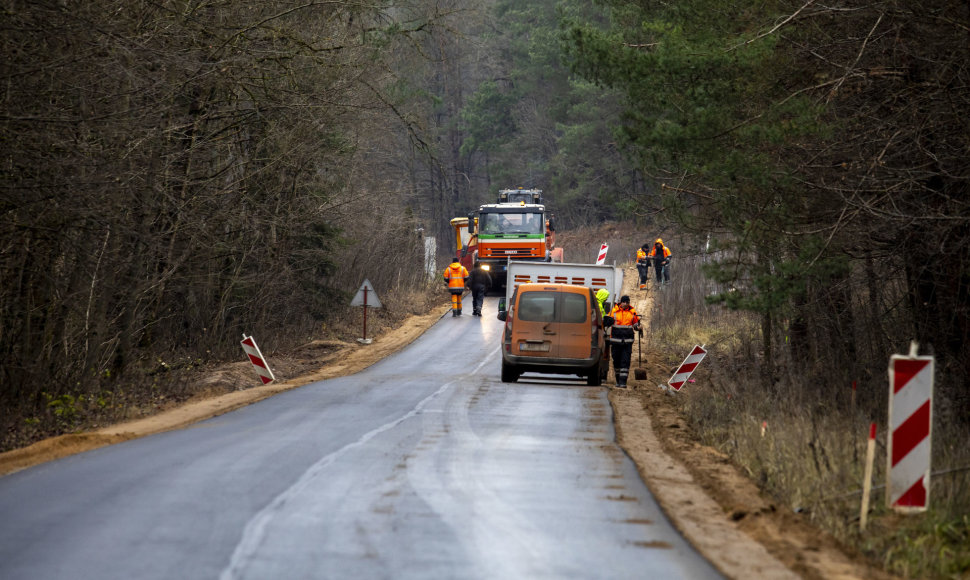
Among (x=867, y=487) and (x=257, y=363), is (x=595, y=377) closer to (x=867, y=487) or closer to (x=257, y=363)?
(x=257, y=363)

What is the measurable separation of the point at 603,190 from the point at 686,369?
5.61 meters

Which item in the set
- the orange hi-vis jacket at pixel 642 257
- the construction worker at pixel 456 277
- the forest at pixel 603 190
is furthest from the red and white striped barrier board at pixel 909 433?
the orange hi-vis jacket at pixel 642 257

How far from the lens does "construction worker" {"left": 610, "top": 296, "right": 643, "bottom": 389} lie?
22297 millimetres

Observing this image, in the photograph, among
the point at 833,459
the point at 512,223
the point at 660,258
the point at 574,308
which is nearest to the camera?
the point at 833,459

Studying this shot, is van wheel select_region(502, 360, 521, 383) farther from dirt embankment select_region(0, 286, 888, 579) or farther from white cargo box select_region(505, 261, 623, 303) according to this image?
white cargo box select_region(505, 261, 623, 303)

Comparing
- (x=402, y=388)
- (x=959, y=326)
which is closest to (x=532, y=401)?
(x=402, y=388)

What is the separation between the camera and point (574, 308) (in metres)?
22.2

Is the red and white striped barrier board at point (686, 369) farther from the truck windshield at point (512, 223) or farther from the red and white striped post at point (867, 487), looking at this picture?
the truck windshield at point (512, 223)

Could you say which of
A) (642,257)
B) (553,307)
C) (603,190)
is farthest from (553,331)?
(642,257)

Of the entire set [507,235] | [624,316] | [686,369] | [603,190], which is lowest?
[686,369]

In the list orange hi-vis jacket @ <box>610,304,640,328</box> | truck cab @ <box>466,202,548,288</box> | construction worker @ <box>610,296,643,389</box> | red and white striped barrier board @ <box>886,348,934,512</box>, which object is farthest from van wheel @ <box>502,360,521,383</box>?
truck cab @ <box>466,202,548,288</box>

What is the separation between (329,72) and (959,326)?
14.3 m

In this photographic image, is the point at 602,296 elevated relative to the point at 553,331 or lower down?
elevated

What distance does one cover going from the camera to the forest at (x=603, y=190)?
47.0 ft
